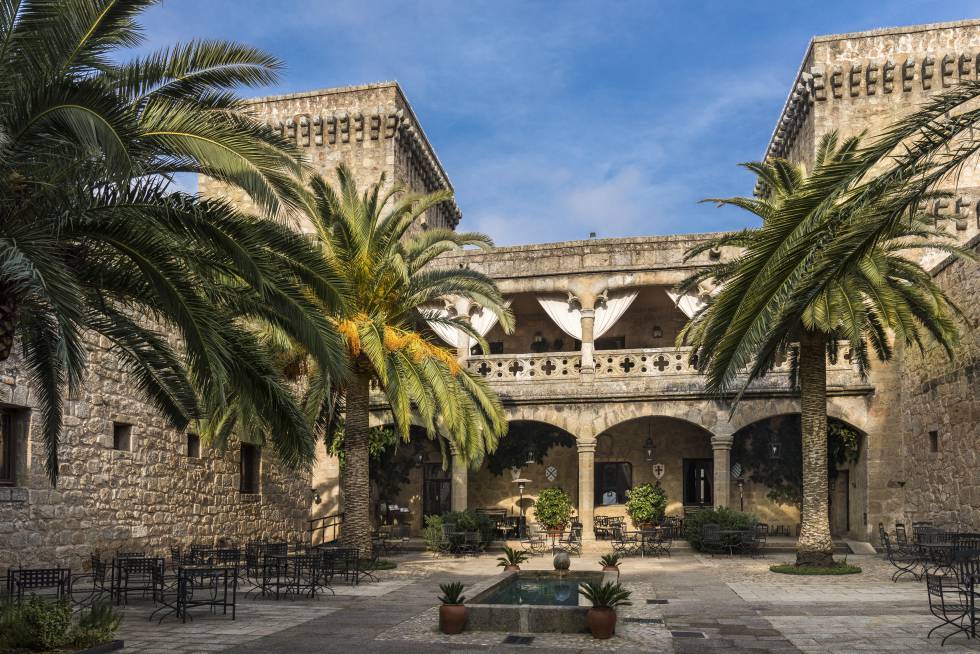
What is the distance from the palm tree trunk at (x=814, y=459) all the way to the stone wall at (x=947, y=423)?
228 cm

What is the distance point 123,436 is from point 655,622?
10.3m

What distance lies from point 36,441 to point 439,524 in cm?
969

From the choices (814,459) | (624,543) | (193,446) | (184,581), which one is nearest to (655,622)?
(184,581)

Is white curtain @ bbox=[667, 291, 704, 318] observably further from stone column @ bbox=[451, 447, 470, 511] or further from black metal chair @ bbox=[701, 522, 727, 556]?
stone column @ bbox=[451, 447, 470, 511]

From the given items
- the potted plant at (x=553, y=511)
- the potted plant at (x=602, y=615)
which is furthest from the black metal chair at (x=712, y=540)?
the potted plant at (x=602, y=615)

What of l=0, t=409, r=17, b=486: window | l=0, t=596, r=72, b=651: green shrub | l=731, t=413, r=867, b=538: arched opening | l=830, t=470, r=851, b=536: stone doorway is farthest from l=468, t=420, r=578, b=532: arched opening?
l=0, t=596, r=72, b=651: green shrub

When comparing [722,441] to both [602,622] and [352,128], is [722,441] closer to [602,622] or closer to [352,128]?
[602,622]

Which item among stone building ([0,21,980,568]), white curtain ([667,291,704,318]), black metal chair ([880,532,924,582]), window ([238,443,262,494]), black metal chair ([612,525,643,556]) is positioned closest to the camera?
black metal chair ([880,532,924,582])

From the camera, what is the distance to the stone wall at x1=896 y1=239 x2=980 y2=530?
55.1 feet

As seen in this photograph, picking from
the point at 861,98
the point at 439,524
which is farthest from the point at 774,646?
the point at 861,98

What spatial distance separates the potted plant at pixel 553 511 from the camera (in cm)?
2295

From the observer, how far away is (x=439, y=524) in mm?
21375

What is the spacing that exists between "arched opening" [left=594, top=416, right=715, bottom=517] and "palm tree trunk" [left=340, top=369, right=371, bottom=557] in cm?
1040

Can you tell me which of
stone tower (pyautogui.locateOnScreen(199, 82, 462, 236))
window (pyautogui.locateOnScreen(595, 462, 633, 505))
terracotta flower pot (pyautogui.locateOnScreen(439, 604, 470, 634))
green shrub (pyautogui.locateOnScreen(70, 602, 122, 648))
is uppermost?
stone tower (pyautogui.locateOnScreen(199, 82, 462, 236))
